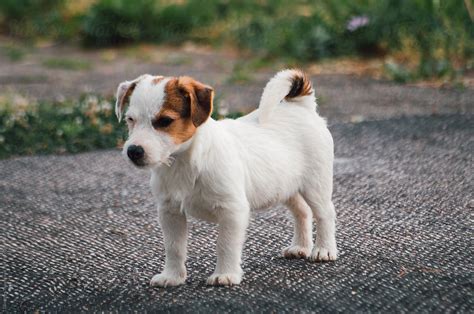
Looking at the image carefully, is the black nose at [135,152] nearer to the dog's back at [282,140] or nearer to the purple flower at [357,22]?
the dog's back at [282,140]

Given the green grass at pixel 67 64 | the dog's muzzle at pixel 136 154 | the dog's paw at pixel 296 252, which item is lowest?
the green grass at pixel 67 64

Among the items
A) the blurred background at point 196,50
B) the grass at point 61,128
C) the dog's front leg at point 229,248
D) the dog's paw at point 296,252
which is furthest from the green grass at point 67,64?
the dog's front leg at point 229,248

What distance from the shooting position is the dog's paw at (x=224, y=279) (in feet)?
13.7

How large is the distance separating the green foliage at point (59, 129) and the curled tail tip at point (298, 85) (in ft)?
11.3

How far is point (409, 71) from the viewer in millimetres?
11258

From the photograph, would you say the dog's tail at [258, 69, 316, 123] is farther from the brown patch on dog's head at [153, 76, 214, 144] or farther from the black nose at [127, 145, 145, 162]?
the black nose at [127, 145, 145, 162]

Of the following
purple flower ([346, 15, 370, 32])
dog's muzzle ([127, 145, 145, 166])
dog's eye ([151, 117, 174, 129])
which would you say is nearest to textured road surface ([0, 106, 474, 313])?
dog's muzzle ([127, 145, 145, 166])

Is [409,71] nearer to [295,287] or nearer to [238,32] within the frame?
[238,32]

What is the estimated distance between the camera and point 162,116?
388 cm

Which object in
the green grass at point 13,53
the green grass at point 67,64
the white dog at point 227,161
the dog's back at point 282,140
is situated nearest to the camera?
the white dog at point 227,161

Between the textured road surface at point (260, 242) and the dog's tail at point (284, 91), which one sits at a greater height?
the dog's tail at point (284, 91)

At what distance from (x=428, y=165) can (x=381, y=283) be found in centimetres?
285

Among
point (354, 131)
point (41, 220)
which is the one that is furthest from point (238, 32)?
point (41, 220)

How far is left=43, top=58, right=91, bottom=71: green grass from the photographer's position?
44.3ft
